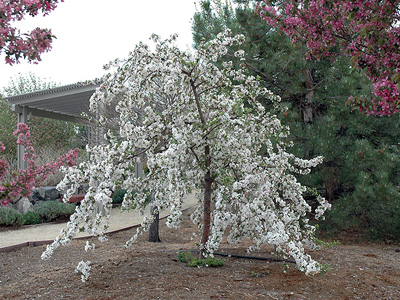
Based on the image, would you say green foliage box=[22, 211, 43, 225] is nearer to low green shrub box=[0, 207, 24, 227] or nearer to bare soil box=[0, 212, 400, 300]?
low green shrub box=[0, 207, 24, 227]

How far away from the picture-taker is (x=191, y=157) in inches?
145

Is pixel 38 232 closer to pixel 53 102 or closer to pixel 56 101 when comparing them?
pixel 56 101

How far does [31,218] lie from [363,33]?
766cm

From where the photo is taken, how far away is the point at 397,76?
8.96 feet

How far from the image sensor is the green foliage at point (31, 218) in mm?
8156

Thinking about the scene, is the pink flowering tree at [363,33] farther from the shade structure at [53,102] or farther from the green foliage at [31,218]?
the green foliage at [31,218]

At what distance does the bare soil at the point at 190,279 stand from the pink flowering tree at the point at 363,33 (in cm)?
167

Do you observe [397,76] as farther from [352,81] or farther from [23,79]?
[23,79]

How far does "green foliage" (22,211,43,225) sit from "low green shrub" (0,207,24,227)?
274 mm

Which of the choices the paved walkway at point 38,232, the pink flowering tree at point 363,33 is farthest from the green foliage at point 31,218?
the pink flowering tree at point 363,33

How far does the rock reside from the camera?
907cm

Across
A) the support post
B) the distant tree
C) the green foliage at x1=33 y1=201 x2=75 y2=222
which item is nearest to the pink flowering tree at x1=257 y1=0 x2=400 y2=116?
the green foliage at x1=33 y1=201 x2=75 y2=222

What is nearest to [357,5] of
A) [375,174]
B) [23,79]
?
[375,174]

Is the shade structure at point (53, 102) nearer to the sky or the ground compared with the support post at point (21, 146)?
nearer to the sky
